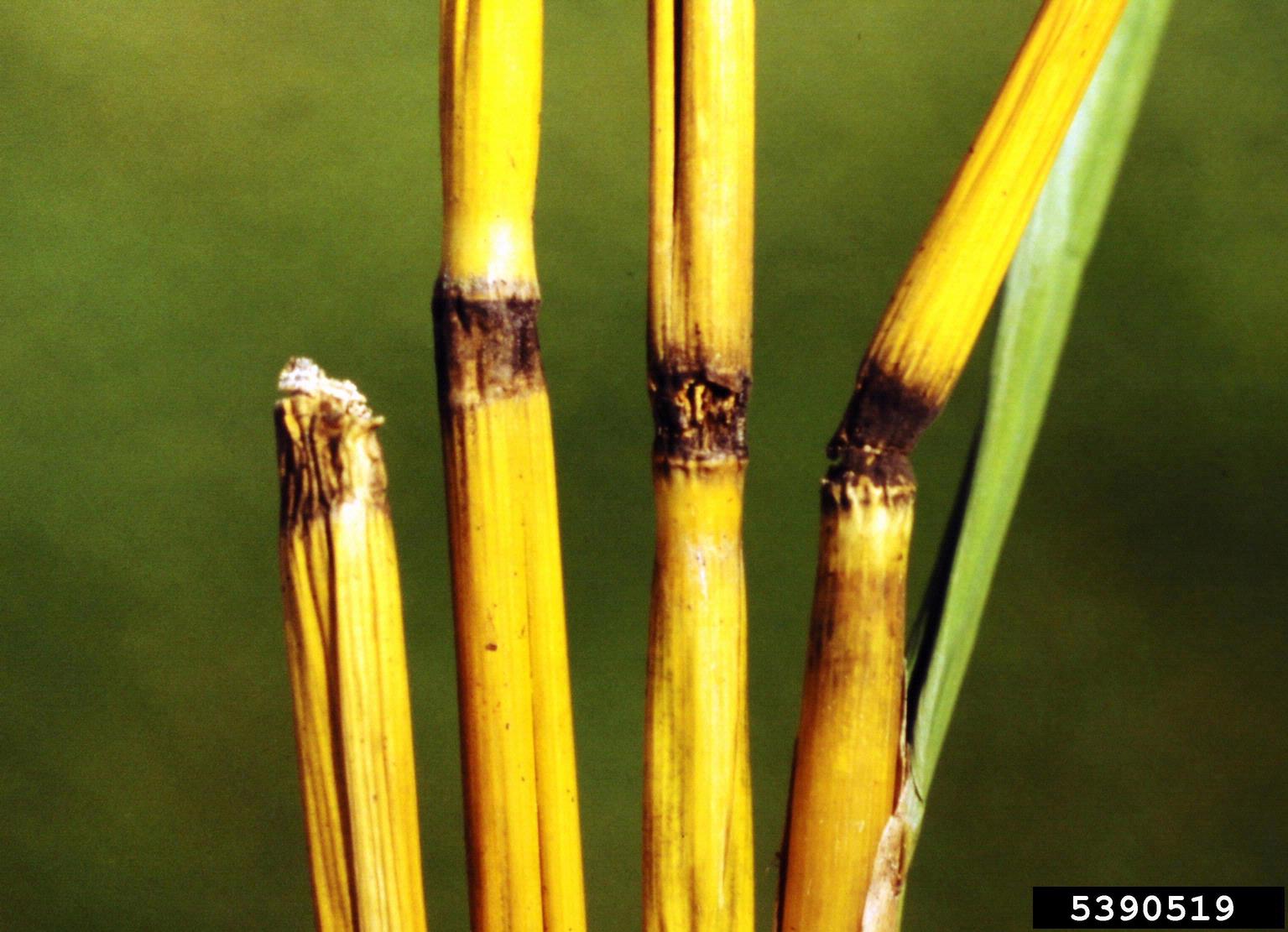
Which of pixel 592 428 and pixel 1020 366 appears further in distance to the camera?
pixel 592 428

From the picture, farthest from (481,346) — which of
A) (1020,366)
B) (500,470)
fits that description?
(1020,366)

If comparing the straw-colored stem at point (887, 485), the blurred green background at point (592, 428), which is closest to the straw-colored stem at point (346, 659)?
the straw-colored stem at point (887, 485)

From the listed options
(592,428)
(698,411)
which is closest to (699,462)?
(698,411)

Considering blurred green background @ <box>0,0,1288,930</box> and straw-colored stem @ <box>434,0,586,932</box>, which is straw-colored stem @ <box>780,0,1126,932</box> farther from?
blurred green background @ <box>0,0,1288,930</box>

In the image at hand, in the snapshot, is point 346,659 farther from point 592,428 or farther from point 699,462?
point 592,428

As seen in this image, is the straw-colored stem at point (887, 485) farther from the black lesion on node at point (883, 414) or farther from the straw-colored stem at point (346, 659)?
the straw-colored stem at point (346, 659)

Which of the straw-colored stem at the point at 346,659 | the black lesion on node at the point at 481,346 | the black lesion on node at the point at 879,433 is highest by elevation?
the black lesion on node at the point at 481,346

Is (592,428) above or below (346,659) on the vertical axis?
above

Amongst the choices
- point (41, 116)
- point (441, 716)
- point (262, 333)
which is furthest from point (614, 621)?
Result: point (41, 116)

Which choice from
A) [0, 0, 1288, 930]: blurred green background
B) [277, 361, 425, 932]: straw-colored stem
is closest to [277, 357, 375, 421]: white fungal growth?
[277, 361, 425, 932]: straw-colored stem
